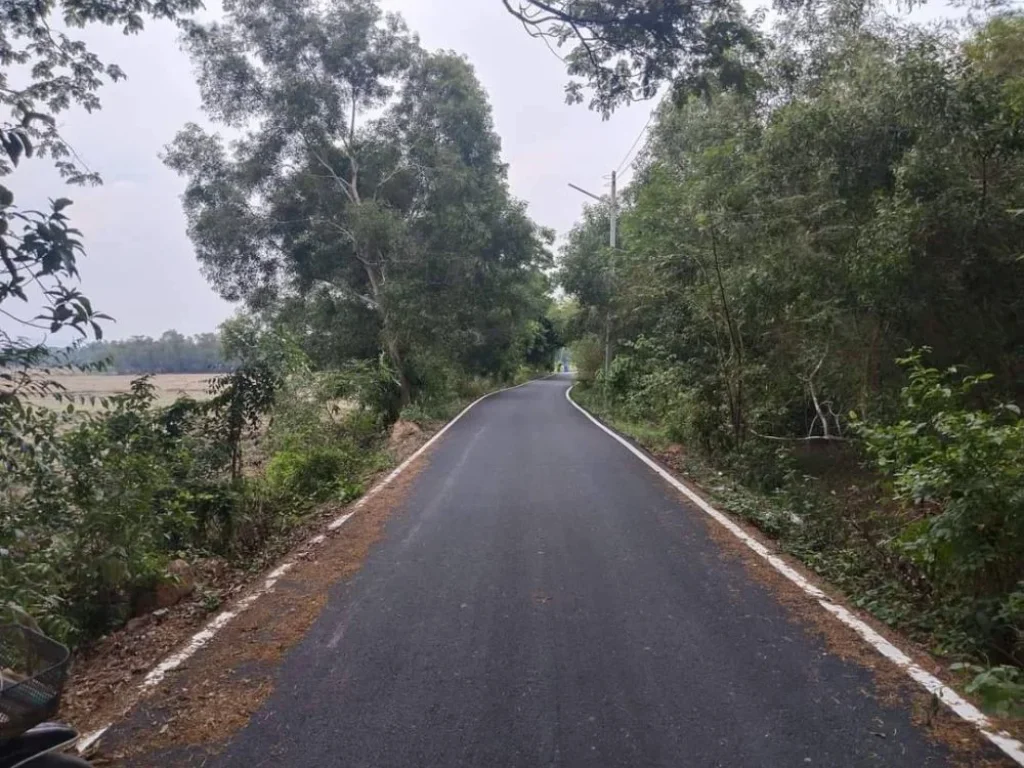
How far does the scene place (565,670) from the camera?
4441 millimetres

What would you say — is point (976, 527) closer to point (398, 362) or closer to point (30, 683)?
point (30, 683)

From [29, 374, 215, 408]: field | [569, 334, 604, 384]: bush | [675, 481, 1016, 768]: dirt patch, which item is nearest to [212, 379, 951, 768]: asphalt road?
[675, 481, 1016, 768]: dirt patch

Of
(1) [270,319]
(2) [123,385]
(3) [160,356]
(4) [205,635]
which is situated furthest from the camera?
(1) [270,319]

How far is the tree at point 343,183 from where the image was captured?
23.3 meters

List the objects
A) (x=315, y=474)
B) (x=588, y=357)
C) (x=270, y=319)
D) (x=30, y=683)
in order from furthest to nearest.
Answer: (x=588, y=357) → (x=270, y=319) → (x=315, y=474) → (x=30, y=683)

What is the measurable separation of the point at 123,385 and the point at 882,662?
735 centimetres

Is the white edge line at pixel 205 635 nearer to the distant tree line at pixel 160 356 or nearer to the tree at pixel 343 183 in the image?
the distant tree line at pixel 160 356

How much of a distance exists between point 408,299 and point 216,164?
7.60 meters

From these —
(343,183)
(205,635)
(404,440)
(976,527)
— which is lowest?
(205,635)

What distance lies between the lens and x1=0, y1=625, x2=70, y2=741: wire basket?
2.57 meters

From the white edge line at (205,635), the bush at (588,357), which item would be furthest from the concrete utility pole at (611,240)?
the white edge line at (205,635)

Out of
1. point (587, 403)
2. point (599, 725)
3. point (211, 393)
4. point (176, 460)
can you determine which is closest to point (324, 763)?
A: point (599, 725)

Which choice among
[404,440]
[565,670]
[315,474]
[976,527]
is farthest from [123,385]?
[404,440]

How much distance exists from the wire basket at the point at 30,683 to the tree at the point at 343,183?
20700 mm
